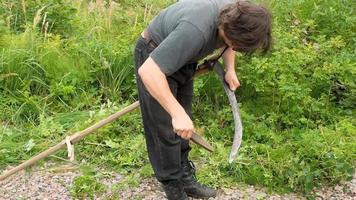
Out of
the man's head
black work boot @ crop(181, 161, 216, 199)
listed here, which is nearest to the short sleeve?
the man's head

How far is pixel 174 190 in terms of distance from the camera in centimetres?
345

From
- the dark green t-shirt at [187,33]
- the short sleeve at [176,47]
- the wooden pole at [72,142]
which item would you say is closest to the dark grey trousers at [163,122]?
the wooden pole at [72,142]

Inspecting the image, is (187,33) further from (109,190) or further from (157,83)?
(109,190)

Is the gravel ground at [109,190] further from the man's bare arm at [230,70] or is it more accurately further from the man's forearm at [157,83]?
the man's forearm at [157,83]

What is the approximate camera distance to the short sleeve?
2543 millimetres

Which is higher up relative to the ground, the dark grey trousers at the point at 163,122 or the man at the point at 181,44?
the man at the point at 181,44

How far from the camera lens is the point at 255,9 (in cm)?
262

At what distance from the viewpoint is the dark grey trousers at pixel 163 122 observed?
3.04 metres

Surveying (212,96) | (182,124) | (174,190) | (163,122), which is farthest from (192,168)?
(182,124)

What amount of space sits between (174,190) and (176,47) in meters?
1.22

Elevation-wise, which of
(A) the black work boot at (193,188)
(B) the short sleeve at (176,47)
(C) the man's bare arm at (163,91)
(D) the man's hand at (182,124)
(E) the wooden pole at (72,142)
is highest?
(B) the short sleeve at (176,47)

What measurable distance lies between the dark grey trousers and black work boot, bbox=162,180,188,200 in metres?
0.07

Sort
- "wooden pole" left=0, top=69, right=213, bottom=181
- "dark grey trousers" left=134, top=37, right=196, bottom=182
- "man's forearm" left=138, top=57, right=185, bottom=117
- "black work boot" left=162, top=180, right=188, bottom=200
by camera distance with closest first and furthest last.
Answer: "man's forearm" left=138, top=57, right=185, bottom=117 → "dark grey trousers" left=134, top=37, right=196, bottom=182 → "black work boot" left=162, top=180, right=188, bottom=200 → "wooden pole" left=0, top=69, right=213, bottom=181

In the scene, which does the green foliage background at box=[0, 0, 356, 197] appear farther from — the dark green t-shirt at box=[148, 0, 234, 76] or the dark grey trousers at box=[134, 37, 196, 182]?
the dark green t-shirt at box=[148, 0, 234, 76]
